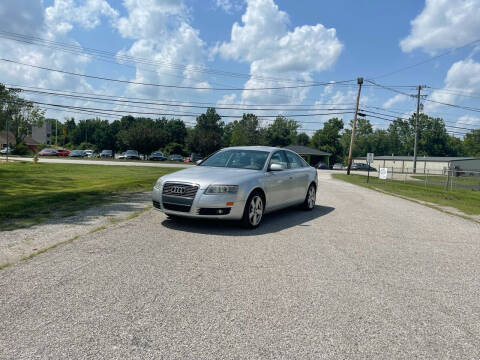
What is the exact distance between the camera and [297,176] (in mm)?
8820

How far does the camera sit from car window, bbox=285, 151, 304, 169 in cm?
895

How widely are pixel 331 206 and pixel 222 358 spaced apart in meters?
8.93

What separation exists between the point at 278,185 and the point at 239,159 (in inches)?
39.5

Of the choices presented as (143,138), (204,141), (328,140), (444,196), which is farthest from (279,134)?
(444,196)

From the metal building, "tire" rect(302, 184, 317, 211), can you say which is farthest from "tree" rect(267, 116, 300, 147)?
"tire" rect(302, 184, 317, 211)

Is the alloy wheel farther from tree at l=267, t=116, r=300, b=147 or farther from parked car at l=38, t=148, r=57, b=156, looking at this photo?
tree at l=267, t=116, r=300, b=147

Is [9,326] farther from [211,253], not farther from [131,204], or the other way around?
[131,204]

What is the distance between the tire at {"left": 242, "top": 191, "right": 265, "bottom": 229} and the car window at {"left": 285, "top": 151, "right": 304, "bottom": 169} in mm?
1941

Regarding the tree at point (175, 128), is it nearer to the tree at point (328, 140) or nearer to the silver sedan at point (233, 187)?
the tree at point (328, 140)

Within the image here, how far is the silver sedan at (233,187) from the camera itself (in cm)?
647

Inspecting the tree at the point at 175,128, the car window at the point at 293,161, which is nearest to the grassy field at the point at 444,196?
the car window at the point at 293,161

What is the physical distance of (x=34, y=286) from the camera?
373 cm

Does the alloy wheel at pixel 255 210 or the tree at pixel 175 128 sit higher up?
the tree at pixel 175 128

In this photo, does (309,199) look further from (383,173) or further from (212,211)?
(383,173)
